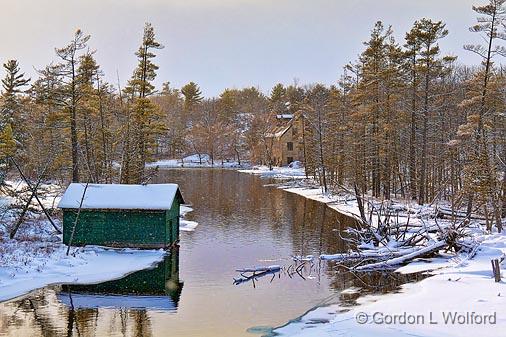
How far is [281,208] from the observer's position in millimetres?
42844

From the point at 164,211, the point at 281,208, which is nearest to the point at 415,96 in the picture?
the point at 281,208

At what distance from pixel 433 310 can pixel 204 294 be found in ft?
24.8

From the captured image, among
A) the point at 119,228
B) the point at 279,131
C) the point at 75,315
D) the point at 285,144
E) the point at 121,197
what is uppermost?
the point at 279,131

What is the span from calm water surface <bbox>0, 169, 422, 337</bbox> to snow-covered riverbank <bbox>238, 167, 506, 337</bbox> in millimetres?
915

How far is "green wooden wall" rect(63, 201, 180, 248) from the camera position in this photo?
25.3 metres

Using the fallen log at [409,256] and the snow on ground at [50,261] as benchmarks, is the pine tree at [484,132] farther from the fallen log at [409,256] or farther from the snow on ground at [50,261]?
the snow on ground at [50,261]

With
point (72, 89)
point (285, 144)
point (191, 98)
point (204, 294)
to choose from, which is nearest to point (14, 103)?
point (72, 89)

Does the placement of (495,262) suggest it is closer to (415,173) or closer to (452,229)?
(452,229)

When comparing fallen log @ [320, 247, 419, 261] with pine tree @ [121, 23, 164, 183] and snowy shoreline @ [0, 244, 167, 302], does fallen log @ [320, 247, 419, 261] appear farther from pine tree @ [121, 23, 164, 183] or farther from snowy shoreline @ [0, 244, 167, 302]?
pine tree @ [121, 23, 164, 183]

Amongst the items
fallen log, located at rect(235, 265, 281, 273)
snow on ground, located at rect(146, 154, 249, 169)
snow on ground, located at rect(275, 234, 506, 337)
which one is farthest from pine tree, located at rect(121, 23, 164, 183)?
snow on ground, located at rect(146, 154, 249, 169)

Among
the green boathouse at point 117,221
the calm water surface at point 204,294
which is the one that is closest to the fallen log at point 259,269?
the calm water surface at point 204,294

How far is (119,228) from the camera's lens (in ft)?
83.2

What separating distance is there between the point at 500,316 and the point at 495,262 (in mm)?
3659

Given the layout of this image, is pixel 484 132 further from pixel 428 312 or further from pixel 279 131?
pixel 279 131
